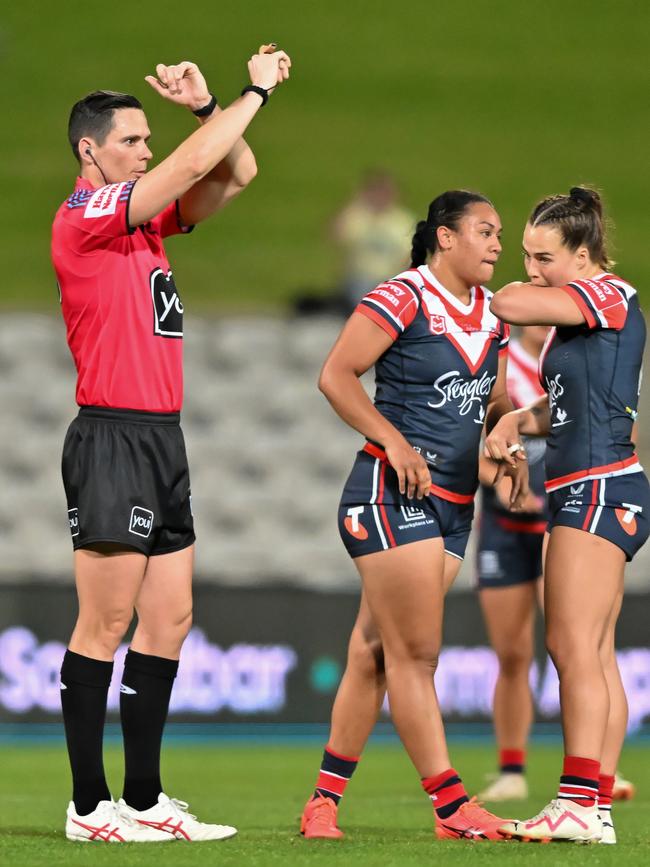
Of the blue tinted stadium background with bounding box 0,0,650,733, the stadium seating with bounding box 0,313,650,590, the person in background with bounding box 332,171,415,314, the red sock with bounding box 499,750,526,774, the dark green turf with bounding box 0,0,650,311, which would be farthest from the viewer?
the dark green turf with bounding box 0,0,650,311

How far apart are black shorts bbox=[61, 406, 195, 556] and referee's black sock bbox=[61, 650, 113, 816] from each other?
37cm

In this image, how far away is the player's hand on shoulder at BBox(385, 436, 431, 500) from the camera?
4.72m

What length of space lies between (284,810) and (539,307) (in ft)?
8.04

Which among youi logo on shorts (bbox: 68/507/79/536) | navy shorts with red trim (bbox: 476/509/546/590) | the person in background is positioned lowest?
navy shorts with red trim (bbox: 476/509/546/590)

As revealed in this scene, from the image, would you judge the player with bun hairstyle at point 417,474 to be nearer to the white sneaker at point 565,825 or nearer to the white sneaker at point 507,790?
the white sneaker at point 565,825

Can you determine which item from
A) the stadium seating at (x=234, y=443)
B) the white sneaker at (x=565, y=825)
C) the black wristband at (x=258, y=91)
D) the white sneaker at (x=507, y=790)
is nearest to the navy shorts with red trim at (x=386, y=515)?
the white sneaker at (x=565, y=825)

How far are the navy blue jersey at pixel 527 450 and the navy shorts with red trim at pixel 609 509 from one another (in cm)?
230

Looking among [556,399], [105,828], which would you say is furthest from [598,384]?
[105,828]

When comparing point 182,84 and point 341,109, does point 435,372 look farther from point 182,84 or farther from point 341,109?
point 341,109

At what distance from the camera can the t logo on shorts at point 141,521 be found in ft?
15.3

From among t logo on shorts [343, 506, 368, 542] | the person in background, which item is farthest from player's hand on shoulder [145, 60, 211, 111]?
the person in background

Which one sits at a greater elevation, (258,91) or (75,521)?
(258,91)

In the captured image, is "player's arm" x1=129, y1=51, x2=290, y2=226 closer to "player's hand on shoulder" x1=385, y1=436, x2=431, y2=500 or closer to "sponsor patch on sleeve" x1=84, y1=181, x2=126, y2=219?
"sponsor patch on sleeve" x1=84, y1=181, x2=126, y2=219

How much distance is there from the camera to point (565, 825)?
4.58 metres
